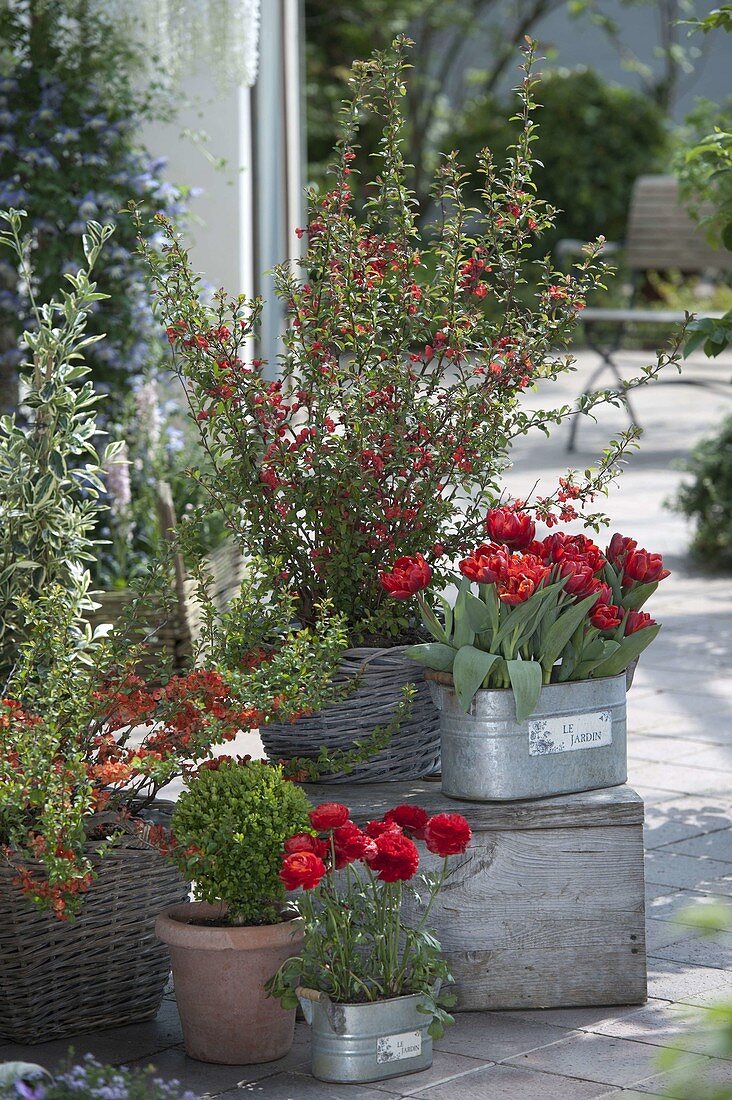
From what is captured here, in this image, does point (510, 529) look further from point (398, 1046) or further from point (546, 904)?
point (398, 1046)

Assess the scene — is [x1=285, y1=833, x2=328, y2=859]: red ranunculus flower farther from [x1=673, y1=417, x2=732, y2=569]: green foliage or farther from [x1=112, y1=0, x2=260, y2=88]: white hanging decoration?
[x1=673, y1=417, x2=732, y2=569]: green foliage

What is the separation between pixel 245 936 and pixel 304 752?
55 cm

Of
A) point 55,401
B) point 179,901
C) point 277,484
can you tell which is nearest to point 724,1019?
point 179,901

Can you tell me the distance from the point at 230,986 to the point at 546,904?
62 cm

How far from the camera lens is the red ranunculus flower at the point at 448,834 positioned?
273 centimetres

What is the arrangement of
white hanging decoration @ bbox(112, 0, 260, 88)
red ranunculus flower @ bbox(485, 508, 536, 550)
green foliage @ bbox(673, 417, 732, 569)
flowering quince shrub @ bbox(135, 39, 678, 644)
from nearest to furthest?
red ranunculus flower @ bbox(485, 508, 536, 550) → flowering quince shrub @ bbox(135, 39, 678, 644) → white hanging decoration @ bbox(112, 0, 260, 88) → green foliage @ bbox(673, 417, 732, 569)

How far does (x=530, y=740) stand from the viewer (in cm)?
295

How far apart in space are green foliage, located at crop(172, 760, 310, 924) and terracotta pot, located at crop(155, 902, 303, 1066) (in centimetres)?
6

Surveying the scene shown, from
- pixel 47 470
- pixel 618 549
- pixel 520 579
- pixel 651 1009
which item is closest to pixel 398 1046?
pixel 651 1009

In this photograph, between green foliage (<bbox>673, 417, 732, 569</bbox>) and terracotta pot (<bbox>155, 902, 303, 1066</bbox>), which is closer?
terracotta pot (<bbox>155, 902, 303, 1066</bbox>)

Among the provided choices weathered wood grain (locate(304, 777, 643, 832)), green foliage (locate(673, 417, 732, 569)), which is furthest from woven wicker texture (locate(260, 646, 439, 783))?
green foliage (locate(673, 417, 732, 569))

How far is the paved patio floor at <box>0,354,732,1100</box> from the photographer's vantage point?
2670 millimetres

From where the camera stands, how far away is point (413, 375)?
3.24m

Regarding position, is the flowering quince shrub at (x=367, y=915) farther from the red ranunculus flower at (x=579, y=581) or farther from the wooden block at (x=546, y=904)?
the red ranunculus flower at (x=579, y=581)
